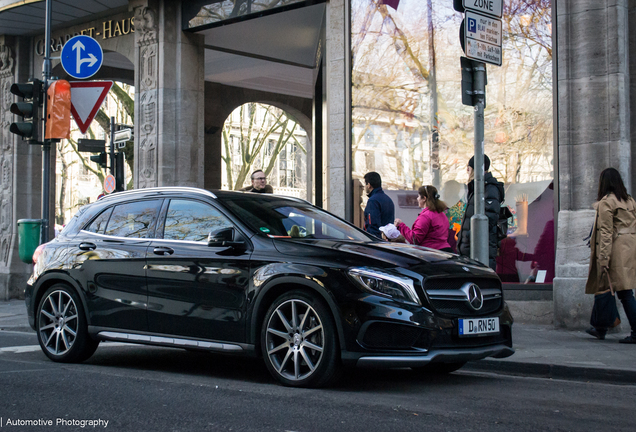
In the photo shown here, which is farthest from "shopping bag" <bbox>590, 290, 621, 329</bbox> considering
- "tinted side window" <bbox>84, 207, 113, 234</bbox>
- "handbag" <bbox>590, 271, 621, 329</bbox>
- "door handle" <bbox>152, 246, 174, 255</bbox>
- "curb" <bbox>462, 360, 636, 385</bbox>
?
"tinted side window" <bbox>84, 207, 113, 234</bbox>

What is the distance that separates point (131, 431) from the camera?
418cm

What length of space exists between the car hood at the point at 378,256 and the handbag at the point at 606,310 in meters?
2.83

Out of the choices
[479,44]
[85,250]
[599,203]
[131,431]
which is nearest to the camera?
[131,431]

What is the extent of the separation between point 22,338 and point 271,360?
5208 mm

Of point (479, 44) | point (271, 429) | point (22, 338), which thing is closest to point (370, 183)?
point (479, 44)

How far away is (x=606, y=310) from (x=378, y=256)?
3858 mm

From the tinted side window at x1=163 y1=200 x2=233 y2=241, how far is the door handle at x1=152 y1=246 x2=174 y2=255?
119 mm

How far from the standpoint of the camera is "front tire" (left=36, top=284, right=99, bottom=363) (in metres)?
6.95

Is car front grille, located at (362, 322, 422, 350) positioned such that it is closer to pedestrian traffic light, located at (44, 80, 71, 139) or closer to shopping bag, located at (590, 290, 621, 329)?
shopping bag, located at (590, 290, 621, 329)

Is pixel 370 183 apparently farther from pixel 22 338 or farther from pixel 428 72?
pixel 22 338

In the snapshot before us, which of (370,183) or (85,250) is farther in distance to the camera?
(370,183)

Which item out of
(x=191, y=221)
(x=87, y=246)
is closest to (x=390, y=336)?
(x=191, y=221)

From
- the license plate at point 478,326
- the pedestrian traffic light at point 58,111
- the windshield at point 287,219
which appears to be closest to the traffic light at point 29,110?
the pedestrian traffic light at point 58,111

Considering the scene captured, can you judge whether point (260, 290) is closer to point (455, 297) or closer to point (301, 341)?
Answer: point (301, 341)
